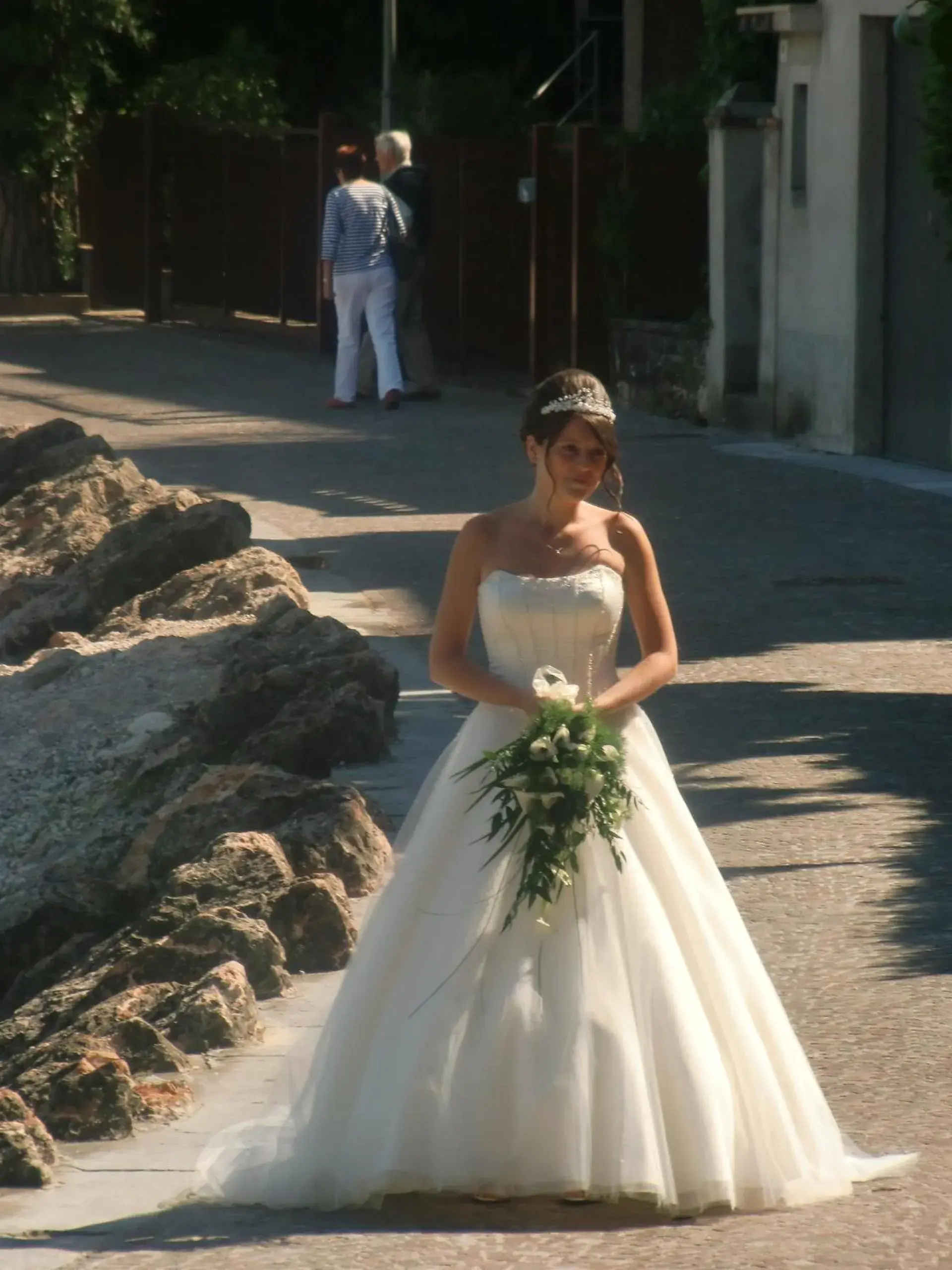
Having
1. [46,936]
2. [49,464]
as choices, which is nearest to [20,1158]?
[46,936]

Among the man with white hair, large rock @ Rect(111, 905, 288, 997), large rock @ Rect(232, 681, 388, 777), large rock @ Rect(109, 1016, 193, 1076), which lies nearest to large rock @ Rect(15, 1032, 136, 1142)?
large rock @ Rect(109, 1016, 193, 1076)

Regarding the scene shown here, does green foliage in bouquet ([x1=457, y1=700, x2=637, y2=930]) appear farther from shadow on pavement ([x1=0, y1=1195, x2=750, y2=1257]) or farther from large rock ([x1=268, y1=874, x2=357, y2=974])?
large rock ([x1=268, y1=874, x2=357, y2=974])

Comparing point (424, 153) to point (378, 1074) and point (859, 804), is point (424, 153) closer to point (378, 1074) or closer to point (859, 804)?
point (859, 804)

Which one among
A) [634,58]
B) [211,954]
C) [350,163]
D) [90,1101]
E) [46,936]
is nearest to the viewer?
[90,1101]

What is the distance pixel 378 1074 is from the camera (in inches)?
192

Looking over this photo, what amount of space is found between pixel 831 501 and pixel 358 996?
11.3 meters

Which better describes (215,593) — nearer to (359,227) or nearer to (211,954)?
(211,954)

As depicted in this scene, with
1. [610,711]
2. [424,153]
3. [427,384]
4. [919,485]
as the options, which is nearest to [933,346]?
[919,485]

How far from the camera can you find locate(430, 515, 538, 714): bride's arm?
16.6 feet

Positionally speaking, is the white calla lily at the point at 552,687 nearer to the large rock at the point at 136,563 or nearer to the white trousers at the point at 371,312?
the large rock at the point at 136,563

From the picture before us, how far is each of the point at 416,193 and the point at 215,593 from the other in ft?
31.2

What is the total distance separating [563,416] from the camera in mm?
5160

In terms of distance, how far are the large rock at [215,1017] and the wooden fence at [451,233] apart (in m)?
15.9

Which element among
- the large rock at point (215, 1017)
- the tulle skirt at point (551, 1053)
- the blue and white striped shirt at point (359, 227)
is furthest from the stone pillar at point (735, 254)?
the tulle skirt at point (551, 1053)
